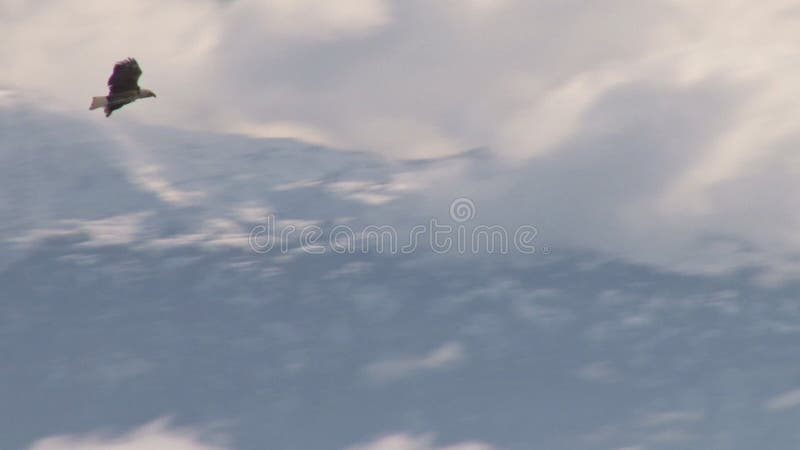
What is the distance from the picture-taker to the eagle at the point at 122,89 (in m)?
129

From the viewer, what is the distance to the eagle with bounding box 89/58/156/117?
422 feet

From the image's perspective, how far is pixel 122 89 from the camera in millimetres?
129875

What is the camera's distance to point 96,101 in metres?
129

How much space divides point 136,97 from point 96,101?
105 inches

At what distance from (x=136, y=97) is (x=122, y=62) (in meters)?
2.88

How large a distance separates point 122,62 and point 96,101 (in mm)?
2914

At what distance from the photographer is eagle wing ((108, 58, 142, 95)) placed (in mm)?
128500

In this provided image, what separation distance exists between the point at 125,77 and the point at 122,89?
1.05 m

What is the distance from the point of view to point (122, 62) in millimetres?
128500

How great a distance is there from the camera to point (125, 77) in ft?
424

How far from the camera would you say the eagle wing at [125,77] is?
5059 inches
